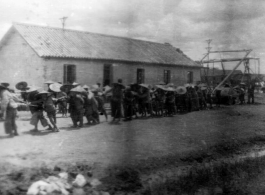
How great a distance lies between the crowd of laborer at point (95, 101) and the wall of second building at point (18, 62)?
3300 millimetres

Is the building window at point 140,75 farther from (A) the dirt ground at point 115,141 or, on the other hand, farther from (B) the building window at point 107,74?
(A) the dirt ground at point 115,141

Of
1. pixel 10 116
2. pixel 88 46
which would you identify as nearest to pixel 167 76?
pixel 88 46

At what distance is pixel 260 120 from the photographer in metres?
14.3

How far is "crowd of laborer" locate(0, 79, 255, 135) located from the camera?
382 inches

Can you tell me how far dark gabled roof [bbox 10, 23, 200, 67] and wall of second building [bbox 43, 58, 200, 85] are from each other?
1.26 feet

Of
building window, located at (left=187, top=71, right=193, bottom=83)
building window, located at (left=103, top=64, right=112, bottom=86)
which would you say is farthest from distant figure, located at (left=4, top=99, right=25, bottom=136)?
building window, located at (left=187, top=71, right=193, bottom=83)

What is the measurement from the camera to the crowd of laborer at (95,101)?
971 cm

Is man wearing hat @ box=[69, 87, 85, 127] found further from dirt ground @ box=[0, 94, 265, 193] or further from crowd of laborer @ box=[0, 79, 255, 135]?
dirt ground @ box=[0, 94, 265, 193]

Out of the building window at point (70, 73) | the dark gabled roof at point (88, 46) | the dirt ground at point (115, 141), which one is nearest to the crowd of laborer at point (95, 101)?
the dirt ground at point (115, 141)

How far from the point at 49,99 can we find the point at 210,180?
18.2 ft

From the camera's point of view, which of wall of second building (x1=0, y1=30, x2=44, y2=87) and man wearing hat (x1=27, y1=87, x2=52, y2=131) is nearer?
man wearing hat (x1=27, y1=87, x2=52, y2=131)

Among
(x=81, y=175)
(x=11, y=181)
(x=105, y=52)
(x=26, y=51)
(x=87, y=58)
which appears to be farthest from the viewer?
(x=105, y=52)

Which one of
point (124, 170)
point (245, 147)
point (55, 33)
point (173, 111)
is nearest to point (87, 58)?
point (55, 33)

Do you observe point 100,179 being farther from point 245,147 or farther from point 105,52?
point 105,52
